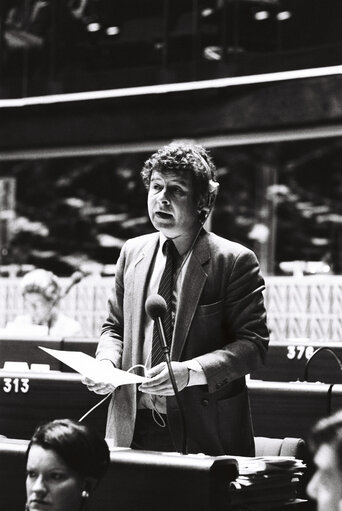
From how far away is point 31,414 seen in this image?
3518 mm

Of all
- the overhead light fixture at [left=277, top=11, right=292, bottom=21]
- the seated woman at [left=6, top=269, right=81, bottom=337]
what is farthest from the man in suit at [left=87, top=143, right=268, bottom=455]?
the overhead light fixture at [left=277, top=11, right=292, bottom=21]

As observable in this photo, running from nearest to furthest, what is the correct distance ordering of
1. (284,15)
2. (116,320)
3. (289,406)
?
1. (116,320)
2. (289,406)
3. (284,15)

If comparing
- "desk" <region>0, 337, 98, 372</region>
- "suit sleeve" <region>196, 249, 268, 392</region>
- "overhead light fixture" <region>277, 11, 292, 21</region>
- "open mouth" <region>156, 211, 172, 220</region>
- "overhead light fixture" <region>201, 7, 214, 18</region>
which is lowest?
"desk" <region>0, 337, 98, 372</region>

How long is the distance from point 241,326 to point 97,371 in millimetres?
444

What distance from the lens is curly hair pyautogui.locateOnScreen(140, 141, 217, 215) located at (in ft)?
9.71

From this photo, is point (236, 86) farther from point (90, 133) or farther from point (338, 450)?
point (338, 450)

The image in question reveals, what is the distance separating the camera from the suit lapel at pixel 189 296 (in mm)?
2865

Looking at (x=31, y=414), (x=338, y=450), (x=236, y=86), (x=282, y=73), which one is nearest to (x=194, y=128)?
(x=236, y=86)

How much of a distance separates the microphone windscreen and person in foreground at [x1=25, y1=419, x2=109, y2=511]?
1.14ft

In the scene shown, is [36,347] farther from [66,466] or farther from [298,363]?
[66,466]

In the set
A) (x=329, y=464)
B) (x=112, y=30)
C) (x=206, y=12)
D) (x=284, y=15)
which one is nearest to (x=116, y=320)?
(x=329, y=464)

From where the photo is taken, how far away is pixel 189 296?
2891 millimetres

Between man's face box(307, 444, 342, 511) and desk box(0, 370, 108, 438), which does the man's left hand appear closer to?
desk box(0, 370, 108, 438)

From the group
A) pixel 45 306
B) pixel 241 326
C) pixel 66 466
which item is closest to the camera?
pixel 66 466
